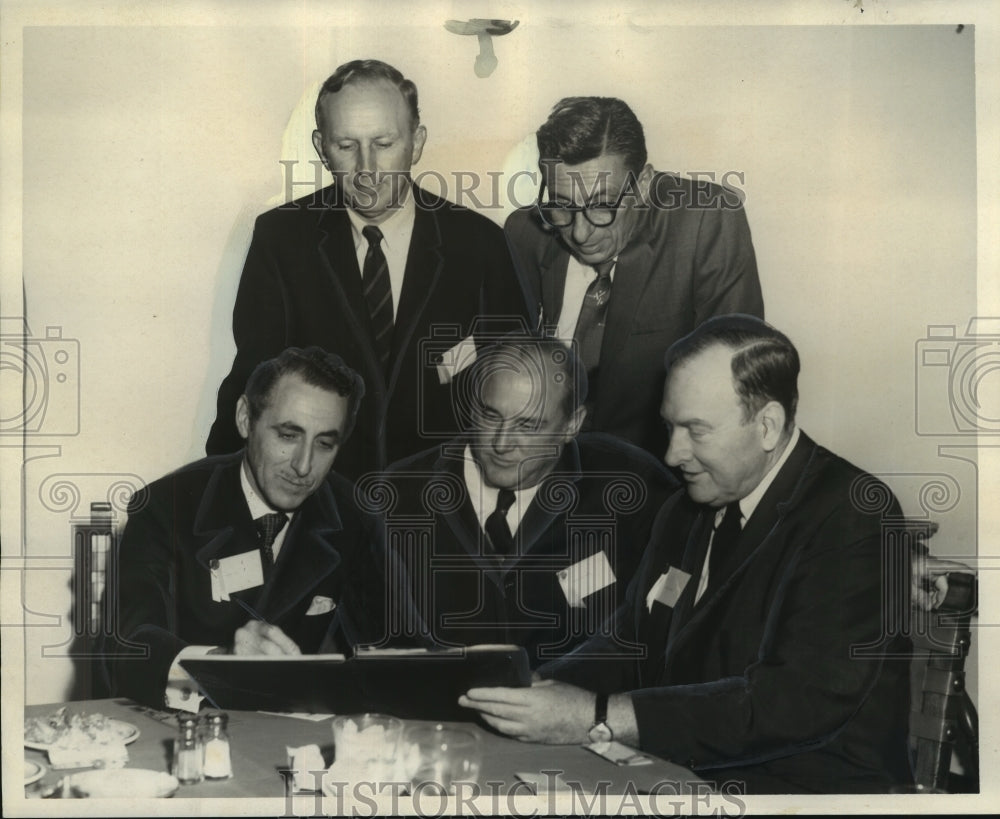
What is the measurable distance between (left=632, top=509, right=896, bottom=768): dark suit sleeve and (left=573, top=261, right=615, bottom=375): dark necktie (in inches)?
34.3

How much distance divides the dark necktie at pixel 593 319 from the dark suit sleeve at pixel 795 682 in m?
0.87

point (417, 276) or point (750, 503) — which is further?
point (417, 276)

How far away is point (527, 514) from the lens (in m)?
3.61

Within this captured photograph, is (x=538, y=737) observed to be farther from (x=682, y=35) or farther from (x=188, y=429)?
(x=682, y=35)

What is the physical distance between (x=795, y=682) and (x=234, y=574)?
186cm

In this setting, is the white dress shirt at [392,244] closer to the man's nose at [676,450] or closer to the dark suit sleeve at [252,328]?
the dark suit sleeve at [252,328]

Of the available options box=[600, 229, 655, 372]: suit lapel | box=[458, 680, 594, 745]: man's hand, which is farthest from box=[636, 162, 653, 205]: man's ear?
box=[458, 680, 594, 745]: man's hand

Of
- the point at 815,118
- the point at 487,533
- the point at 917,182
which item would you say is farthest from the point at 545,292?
the point at 917,182

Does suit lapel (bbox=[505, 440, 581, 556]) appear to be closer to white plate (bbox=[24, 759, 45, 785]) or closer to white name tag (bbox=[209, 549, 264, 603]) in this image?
white name tag (bbox=[209, 549, 264, 603])

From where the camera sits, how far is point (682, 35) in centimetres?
367

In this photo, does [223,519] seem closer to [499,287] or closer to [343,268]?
[343,268]

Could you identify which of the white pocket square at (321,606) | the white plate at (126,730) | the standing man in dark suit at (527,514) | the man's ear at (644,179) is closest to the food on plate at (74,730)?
the white plate at (126,730)

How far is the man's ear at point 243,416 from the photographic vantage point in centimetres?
365

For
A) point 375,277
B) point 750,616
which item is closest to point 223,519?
point 375,277
